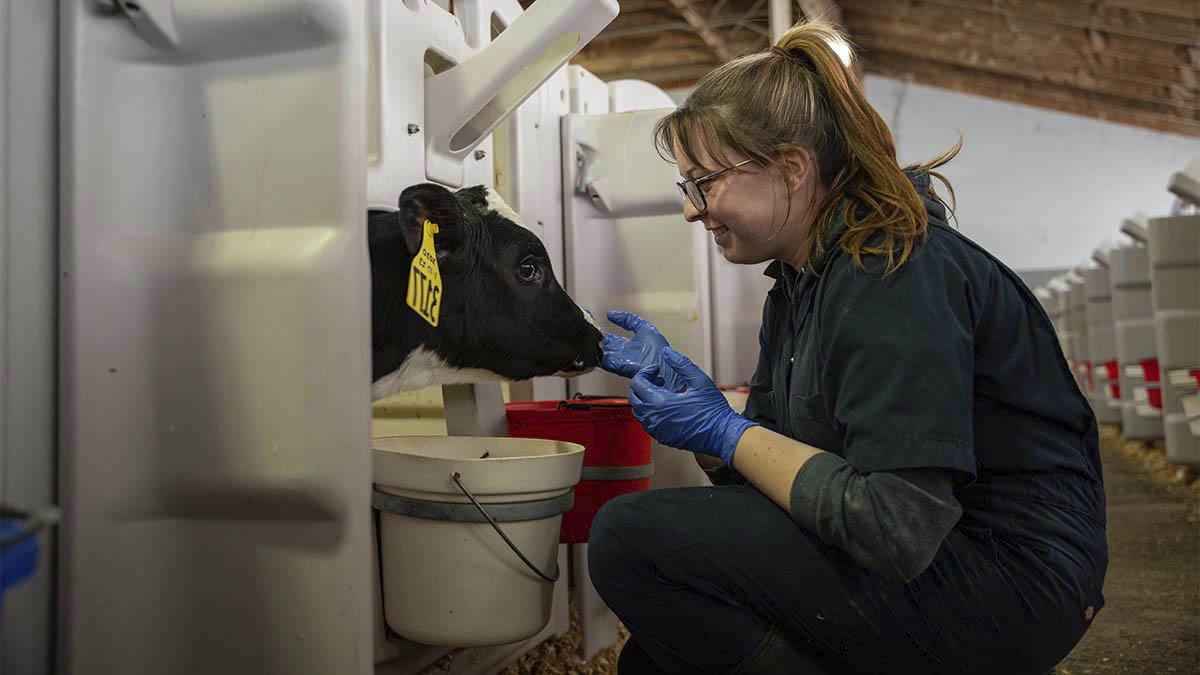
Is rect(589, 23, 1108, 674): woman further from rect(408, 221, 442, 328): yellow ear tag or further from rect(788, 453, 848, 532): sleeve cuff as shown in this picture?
rect(408, 221, 442, 328): yellow ear tag

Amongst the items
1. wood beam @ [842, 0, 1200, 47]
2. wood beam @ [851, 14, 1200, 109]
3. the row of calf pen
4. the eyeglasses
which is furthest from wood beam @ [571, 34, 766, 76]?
the eyeglasses

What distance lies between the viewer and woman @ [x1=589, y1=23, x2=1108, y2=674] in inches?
45.8

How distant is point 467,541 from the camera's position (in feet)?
4.90

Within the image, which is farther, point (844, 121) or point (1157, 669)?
point (1157, 669)

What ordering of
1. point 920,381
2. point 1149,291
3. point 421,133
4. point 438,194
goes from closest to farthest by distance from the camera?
point 920,381 → point 438,194 → point 421,133 → point 1149,291

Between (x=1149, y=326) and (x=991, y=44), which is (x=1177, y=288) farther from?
(x=991, y=44)

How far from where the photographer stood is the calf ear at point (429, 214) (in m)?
1.49

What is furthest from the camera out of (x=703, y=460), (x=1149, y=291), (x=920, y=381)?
(x=1149, y=291)

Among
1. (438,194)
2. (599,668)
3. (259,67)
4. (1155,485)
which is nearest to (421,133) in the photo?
(438,194)

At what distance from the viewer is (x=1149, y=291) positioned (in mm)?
5484

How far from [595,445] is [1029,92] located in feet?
31.5

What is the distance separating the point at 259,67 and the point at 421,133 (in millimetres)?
392

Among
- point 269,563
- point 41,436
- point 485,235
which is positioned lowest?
point 269,563

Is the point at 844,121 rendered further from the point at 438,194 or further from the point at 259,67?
the point at 259,67
